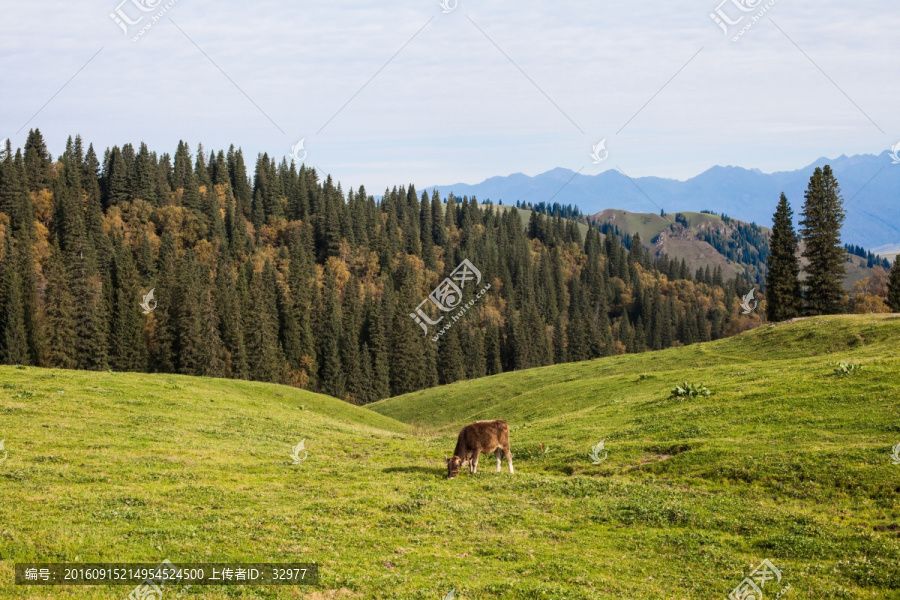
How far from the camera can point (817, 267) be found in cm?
8362

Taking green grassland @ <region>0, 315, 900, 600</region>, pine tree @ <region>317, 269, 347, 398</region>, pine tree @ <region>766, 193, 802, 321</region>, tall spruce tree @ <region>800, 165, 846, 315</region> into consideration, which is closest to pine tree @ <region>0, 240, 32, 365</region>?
pine tree @ <region>317, 269, 347, 398</region>

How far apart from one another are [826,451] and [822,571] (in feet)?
31.7

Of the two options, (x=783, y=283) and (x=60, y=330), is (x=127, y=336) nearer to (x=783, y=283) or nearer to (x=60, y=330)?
(x=60, y=330)

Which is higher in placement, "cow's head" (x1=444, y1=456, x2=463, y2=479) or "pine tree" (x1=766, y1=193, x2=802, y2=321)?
"pine tree" (x1=766, y1=193, x2=802, y2=321)

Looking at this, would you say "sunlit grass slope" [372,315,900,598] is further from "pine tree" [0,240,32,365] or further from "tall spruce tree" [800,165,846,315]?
"pine tree" [0,240,32,365]

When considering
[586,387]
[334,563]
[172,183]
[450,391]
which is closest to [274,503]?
[334,563]

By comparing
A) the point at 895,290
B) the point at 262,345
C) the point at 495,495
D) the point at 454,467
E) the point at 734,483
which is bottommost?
the point at 734,483

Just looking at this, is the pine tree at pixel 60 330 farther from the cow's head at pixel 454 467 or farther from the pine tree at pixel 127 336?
the cow's head at pixel 454 467

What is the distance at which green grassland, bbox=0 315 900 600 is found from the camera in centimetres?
1554

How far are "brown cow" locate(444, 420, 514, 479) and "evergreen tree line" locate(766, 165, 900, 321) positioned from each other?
230 feet

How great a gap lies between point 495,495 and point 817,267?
7731cm

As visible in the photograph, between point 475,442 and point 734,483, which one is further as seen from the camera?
point 475,442

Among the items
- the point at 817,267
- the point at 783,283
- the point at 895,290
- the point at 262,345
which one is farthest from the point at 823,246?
the point at 262,345

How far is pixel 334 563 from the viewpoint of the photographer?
16.0 metres
